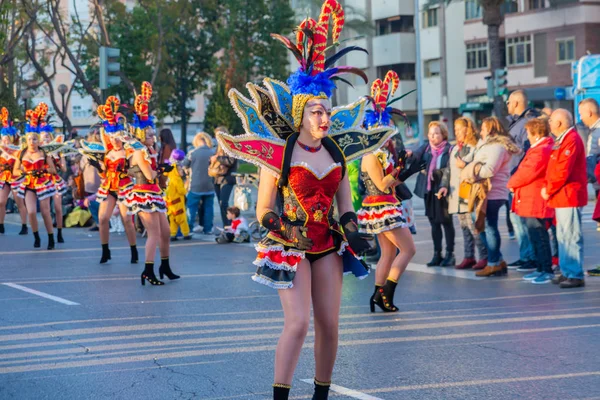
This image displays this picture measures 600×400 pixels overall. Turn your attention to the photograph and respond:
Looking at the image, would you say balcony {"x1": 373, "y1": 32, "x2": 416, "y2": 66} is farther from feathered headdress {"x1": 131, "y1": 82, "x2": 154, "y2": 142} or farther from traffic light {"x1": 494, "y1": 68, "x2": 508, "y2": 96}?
feathered headdress {"x1": 131, "y1": 82, "x2": 154, "y2": 142}

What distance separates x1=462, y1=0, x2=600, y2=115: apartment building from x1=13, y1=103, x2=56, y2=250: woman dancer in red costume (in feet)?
104

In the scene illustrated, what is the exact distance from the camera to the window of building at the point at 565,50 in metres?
50.7

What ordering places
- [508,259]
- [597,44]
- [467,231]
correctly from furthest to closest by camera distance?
[597,44], [508,259], [467,231]

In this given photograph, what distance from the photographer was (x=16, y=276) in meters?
14.1

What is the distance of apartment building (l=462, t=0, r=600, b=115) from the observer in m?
49.9

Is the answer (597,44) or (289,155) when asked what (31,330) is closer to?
(289,155)

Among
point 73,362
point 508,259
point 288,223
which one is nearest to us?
point 288,223

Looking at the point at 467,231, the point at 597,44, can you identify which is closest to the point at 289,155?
the point at 467,231

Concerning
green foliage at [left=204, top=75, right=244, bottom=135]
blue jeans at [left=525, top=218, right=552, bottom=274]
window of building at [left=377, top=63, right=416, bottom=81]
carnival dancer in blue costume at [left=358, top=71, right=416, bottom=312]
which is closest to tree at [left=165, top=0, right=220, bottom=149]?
green foliage at [left=204, top=75, right=244, bottom=135]

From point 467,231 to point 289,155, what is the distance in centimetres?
759

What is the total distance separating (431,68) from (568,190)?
51.7 m

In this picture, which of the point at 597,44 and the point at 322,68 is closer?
the point at 322,68

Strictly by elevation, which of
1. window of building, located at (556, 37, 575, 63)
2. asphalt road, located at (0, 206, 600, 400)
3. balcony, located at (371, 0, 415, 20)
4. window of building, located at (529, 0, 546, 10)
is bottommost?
asphalt road, located at (0, 206, 600, 400)

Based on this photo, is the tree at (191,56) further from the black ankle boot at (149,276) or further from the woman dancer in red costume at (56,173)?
the black ankle boot at (149,276)
